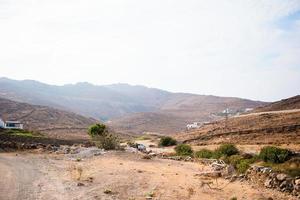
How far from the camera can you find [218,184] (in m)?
22.4

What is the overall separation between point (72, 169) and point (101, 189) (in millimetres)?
7639

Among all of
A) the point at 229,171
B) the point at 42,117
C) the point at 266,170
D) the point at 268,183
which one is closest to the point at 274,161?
the point at 229,171

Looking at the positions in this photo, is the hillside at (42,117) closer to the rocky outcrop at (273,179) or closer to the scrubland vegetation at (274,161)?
the scrubland vegetation at (274,161)

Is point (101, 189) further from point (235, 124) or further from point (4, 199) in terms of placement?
point (235, 124)

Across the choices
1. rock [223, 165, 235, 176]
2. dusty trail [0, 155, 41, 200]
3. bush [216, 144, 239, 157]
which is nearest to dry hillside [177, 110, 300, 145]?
bush [216, 144, 239, 157]

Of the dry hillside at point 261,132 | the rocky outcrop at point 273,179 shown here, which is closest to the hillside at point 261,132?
the dry hillside at point 261,132

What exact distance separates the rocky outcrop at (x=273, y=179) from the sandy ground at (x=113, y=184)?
559 mm

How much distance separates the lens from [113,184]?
2192 cm

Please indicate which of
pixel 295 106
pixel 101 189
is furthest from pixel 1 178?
pixel 295 106

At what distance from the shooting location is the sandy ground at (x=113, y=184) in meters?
19.5

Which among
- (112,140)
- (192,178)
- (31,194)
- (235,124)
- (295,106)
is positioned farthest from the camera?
(295,106)

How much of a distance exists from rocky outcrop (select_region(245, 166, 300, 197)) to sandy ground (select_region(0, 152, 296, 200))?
0.56 m

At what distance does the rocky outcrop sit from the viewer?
787 inches

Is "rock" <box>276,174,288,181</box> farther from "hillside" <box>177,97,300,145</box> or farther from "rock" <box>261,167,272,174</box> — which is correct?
"hillside" <box>177,97,300,145</box>
